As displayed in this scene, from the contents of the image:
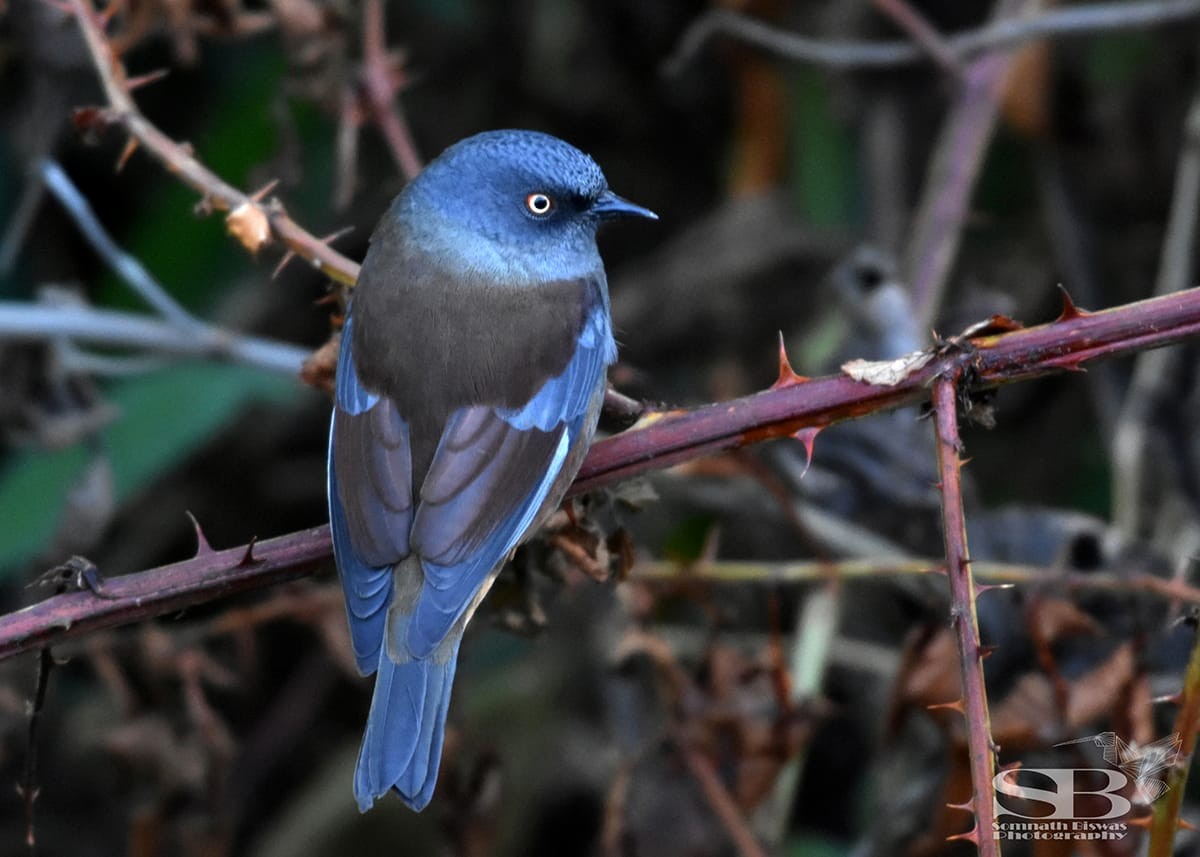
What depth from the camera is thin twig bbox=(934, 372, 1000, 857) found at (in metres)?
1.85

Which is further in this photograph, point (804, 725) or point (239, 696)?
point (239, 696)

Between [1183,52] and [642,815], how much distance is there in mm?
3005

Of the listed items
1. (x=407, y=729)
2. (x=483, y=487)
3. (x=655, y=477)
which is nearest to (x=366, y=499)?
(x=483, y=487)

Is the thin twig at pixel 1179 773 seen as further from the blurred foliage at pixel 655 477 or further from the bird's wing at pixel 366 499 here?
the bird's wing at pixel 366 499

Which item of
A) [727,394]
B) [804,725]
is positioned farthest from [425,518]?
[727,394]

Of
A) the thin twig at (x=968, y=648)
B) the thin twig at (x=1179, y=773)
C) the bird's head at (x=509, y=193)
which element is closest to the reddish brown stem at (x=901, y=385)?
the thin twig at (x=968, y=648)

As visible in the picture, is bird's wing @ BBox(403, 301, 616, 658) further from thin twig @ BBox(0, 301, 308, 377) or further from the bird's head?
thin twig @ BBox(0, 301, 308, 377)

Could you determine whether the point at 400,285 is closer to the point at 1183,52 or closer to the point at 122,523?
the point at 122,523

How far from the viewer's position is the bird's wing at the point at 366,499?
2684 mm

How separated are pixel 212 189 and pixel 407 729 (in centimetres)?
105

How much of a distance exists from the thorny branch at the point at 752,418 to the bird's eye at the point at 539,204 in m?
0.97

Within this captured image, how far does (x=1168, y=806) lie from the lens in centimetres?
205

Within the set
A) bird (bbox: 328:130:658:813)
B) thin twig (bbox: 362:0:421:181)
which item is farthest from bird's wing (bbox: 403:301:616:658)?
thin twig (bbox: 362:0:421:181)

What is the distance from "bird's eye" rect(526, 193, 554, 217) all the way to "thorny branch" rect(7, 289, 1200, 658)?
969 millimetres
